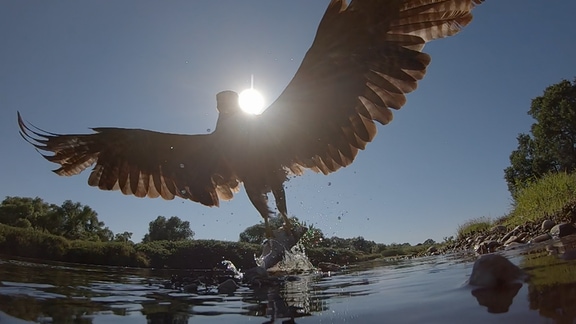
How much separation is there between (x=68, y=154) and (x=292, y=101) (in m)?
3.85

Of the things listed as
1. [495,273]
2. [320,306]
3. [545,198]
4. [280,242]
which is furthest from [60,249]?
[545,198]

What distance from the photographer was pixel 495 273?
2395 millimetres

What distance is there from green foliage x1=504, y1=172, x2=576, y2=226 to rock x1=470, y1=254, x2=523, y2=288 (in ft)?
31.2

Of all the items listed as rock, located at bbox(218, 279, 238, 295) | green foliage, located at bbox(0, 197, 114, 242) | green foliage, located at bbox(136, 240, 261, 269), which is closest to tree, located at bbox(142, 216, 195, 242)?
green foliage, located at bbox(0, 197, 114, 242)

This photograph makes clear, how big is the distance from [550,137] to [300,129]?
35.1 m

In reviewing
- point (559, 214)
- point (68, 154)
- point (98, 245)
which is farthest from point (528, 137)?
point (68, 154)

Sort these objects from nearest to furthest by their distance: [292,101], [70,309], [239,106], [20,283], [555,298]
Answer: [555,298], [70,309], [20,283], [292,101], [239,106]

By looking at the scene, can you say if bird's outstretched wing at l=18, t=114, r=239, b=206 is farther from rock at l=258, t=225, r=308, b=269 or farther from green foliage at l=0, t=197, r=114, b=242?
green foliage at l=0, t=197, r=114, b=242

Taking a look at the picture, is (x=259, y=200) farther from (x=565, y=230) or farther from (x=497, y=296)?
(x=565, y=230)

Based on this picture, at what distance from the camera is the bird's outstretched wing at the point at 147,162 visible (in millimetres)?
6348

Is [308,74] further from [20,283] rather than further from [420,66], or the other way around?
[20,283]

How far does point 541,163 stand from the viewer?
111ft

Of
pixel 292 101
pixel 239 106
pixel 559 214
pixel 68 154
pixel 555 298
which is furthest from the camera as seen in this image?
pixel 559 214

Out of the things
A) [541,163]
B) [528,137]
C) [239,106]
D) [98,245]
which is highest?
[528,137]
